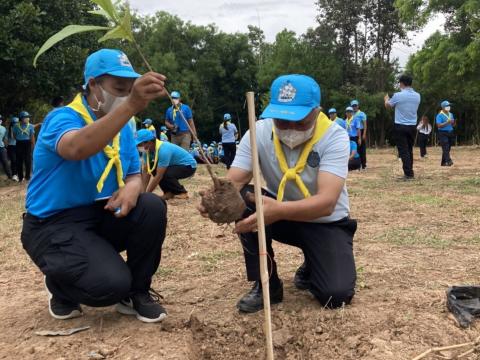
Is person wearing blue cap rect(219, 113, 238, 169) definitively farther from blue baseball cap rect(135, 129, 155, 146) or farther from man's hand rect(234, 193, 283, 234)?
man's hand rect(234, 193, 283, 234)

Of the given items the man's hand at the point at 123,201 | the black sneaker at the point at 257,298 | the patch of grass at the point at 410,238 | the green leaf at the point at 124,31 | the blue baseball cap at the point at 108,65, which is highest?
the green leaf at the point at 124,31

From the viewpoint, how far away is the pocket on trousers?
2.40m

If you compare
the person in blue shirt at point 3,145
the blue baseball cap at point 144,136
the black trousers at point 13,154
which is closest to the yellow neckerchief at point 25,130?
the person in blue shirt at point 3,145

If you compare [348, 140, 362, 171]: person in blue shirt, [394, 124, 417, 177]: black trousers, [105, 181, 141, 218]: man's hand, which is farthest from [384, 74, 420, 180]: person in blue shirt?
[105, 181, 141, 218]: man's hand

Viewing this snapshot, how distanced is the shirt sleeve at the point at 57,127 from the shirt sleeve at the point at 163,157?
3.66 metres

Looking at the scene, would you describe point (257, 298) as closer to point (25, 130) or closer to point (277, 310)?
point (277, 310)

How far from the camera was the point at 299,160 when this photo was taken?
8.66 feet

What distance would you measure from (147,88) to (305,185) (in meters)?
1.06

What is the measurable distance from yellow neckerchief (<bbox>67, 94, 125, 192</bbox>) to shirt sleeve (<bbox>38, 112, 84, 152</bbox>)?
6 cm

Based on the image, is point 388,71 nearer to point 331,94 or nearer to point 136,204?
point 331,94

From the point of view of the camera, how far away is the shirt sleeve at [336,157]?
2.57 meters

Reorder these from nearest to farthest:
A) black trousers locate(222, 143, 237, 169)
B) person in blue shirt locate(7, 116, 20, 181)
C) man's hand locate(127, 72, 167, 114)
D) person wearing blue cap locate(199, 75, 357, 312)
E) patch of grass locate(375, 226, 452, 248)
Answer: man's hand locate(127, 72, 167, 114) → person wearing blue cap locate(199, 75, 357, 312) → patch of grass locate(375, 226, 452, 248) → person in blue shirt locate(7, 116, 20, 181) → black trousers locate(222, 143, 237, 169)

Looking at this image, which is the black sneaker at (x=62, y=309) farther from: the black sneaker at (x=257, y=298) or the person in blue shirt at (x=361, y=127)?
the person in blue shirt at (x=361, y=127)

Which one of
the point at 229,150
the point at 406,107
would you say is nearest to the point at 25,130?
the point at 229,150
